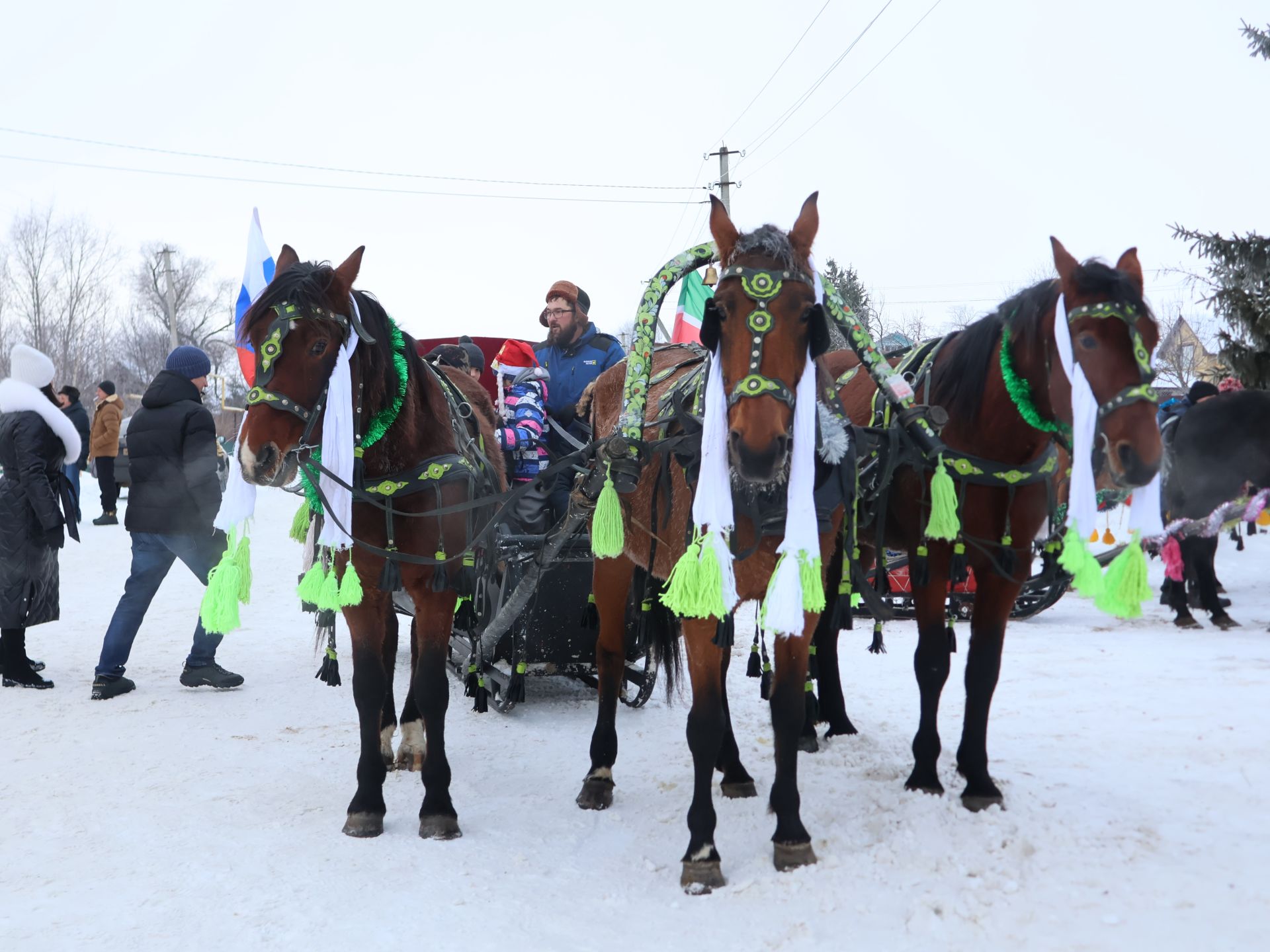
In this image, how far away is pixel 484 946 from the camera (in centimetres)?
327

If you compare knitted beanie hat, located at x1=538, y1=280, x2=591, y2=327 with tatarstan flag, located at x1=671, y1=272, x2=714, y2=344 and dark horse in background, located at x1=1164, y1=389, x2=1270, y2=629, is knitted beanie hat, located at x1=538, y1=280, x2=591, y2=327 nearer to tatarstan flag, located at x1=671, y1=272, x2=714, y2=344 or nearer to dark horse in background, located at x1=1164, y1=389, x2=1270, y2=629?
tatarstan flag, located at x1=671, y1=272, x2=714, y2=344

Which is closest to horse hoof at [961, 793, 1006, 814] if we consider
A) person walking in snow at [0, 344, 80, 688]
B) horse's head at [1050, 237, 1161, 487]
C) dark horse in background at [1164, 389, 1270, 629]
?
horse's head at [1050, 237, 1161, 487]

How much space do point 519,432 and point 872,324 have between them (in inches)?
987

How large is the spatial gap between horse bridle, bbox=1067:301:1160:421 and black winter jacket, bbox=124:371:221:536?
5.91m

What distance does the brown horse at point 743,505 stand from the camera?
11.1ft

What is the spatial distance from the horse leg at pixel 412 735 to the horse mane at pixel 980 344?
3.00 metres

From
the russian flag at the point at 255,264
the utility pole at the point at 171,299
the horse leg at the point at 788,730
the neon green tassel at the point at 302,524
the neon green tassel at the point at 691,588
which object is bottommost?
the horse leg at the point at 788,730

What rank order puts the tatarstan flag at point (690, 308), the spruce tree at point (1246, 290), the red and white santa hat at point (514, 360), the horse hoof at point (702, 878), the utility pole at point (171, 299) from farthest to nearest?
the utility pole at point (171, 299), the spruce tree at point (1246, 290), the tatarstan flag at point (690, 308), the red and white santa hat at point (514, 360), the horse hoof at point (702, 878)

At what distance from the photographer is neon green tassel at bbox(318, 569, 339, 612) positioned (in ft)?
14.0

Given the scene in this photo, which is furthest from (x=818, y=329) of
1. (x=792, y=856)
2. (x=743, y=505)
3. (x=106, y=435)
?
(x=106, y=435)

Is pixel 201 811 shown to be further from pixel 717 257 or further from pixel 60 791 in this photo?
pixel 717 257

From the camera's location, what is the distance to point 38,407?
7309mm

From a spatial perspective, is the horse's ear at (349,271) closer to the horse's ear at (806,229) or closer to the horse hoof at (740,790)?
the horse's ear at (806,229)

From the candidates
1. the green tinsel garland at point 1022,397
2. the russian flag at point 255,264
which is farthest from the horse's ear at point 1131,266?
the russian flag at point 255,264
